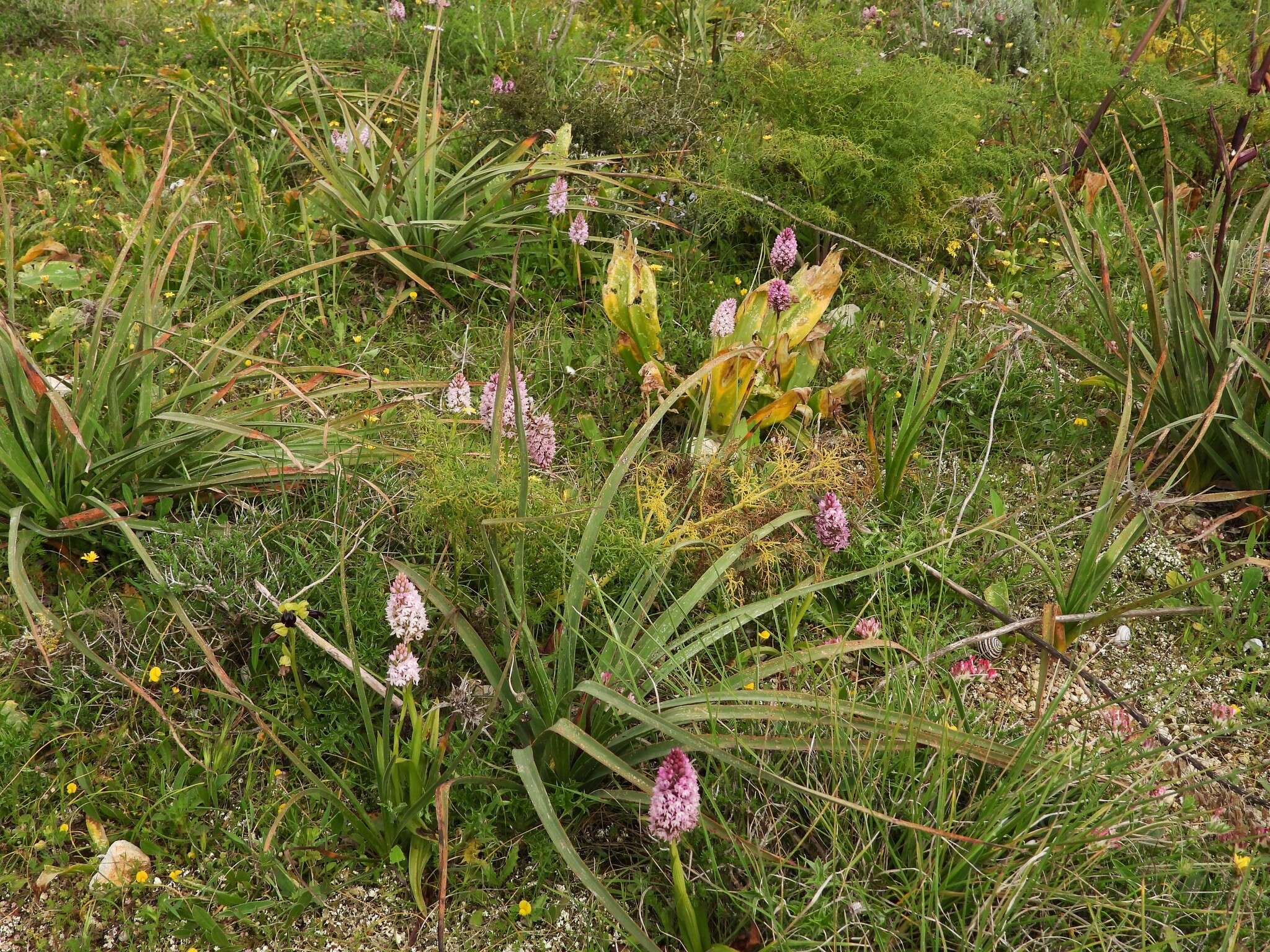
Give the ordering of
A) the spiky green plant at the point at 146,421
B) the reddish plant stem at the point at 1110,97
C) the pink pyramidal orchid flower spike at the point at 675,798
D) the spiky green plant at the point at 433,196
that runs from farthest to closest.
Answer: the reddish plant stem at the point at 1110,97 → the spiky green plant at the point at 433,196 → the spiky green plant at the point at 146,421 → the pink pyramidal orchid flower spike at the point at 675,798

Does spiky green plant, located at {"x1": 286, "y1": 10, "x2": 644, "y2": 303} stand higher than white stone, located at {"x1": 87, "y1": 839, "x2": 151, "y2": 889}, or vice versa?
spiky green plant, located at {"x1": 286, "y1": 10, "x2": 644, "y2": 303}

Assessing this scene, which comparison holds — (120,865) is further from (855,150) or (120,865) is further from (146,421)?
(855,150)

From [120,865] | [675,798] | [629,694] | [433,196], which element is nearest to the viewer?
[675,798]

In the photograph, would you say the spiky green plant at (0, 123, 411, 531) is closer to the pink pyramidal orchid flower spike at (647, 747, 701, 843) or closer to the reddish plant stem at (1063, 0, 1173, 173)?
the pink pyramidal orchid flower spike at (647, 747, 701, 843)

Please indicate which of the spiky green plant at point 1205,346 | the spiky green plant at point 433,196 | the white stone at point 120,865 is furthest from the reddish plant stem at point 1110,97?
the white stone at point 120,865

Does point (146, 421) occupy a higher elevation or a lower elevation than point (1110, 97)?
lower

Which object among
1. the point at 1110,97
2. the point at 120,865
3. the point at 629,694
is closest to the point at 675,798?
the point at 629,694

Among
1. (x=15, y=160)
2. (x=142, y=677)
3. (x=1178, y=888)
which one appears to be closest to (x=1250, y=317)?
(x=1178, y=888)

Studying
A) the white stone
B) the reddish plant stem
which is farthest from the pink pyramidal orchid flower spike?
the reddish plant stem

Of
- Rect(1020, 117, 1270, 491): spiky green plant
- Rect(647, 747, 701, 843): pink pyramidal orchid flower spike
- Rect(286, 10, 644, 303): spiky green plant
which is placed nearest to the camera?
Rect(647, 747, 701, 843): pink pyramidal orchid flower spike

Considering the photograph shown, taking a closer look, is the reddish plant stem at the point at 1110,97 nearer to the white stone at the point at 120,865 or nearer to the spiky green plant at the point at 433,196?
the spiky green plant at the point at 433,196

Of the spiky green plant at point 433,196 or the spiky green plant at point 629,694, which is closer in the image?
the spiky green plant at point 629,694

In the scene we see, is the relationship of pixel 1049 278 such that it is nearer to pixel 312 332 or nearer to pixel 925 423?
pixel 925 423

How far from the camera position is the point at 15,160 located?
4012 millimetres
